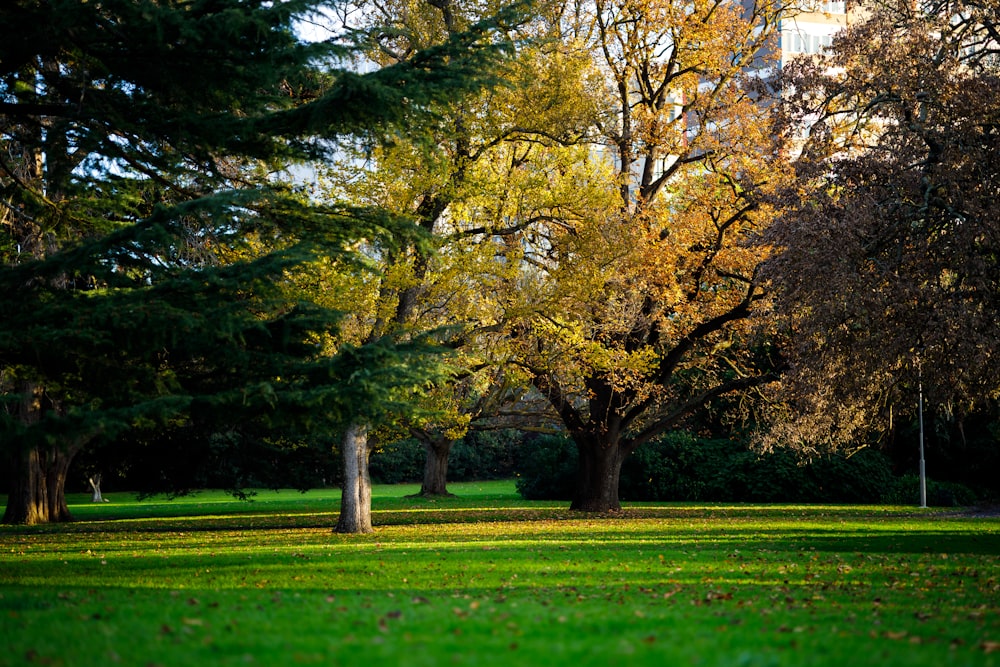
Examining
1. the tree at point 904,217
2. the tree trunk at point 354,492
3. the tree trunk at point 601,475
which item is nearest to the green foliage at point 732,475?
the tree trunk at point 601,475

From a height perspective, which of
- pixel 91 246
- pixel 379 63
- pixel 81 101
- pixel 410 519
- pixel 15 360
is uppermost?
pixel 379 63

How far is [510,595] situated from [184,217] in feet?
18.2

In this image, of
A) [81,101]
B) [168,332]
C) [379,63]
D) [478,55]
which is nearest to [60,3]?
[81,101]

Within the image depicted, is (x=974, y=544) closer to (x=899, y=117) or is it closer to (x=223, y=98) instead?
(x=899, y=117)

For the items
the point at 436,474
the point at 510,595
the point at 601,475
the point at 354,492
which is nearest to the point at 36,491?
the point at 354,492

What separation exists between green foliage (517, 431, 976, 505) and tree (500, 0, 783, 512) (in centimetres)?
797

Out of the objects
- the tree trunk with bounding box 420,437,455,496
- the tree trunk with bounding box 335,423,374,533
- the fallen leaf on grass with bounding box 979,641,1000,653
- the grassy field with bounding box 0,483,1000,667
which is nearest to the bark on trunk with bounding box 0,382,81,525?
the grassy field with bounding box 0,483,1000,667

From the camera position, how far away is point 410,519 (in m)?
26.0

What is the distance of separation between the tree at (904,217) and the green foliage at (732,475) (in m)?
19.4

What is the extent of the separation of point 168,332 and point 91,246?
3.88ft

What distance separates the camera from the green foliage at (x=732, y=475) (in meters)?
35.0

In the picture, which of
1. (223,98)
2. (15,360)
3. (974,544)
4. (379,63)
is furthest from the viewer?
(379,63)

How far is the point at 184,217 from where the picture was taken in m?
11.4

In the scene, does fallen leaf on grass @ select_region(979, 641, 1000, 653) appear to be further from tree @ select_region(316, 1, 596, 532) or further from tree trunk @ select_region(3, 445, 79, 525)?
tree trunk @ select_region(3, 445, 79, 525)
